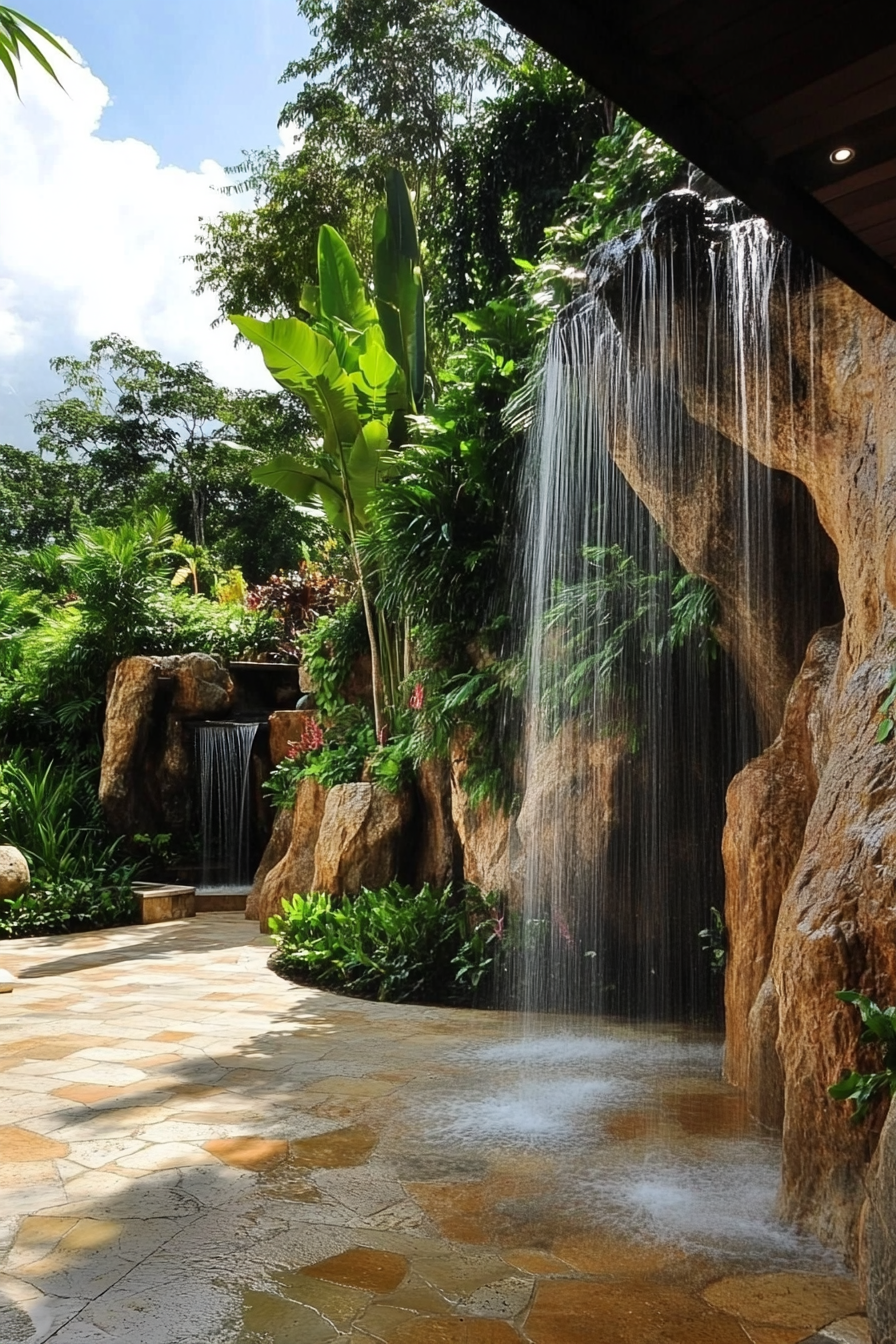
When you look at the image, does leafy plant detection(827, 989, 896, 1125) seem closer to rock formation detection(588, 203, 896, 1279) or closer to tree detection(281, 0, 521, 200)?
rock formation detection(588, 203, 896, 1279)

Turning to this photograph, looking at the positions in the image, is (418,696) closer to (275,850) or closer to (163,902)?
(275,850)

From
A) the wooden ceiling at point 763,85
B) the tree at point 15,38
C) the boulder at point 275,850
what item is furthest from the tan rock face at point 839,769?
the boulder at point 275,850

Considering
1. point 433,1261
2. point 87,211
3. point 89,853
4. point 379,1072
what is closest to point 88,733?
point 89,853

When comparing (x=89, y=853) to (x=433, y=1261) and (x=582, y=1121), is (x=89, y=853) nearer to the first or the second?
(x=582, y=1121)

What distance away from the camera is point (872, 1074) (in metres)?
3.25

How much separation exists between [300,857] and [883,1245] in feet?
28.4

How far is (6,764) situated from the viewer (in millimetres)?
13102

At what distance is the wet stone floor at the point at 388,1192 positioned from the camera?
285 cm

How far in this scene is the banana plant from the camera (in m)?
9.85

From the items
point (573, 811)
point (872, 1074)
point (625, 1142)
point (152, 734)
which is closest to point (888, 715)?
point (872, 1074)

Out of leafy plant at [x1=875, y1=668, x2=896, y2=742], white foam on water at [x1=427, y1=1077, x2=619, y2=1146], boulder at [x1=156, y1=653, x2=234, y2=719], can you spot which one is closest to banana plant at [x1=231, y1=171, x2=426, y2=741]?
boulder at [x1=156, y1=653, x2=234, y2=719]

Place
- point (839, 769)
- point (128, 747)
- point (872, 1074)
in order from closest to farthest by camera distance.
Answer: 1. point (872, 1074)
2. point (839, 769)
3. point (128, 747)

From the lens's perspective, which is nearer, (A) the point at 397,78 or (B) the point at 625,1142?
(B) the point at 625,1142

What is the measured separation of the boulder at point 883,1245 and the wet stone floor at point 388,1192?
0.29m
